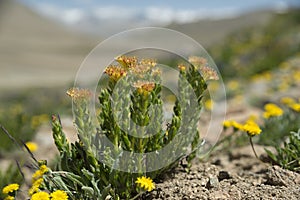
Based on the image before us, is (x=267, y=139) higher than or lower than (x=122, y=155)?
higher

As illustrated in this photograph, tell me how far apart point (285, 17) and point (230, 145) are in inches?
861

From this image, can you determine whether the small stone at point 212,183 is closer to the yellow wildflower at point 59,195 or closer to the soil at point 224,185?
the soil at point 224,185

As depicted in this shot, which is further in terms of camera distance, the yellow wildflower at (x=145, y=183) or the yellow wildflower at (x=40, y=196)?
the yellow wildflower at (x=145, y=183)

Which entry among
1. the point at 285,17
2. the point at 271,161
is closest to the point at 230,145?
the point at 271,161

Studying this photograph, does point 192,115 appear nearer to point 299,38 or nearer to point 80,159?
point 80,159

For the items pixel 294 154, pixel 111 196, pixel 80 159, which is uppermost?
pixel 294 154

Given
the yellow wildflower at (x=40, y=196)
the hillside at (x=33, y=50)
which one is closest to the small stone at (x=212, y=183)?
the yellow wildflower at (x=40, y=196)

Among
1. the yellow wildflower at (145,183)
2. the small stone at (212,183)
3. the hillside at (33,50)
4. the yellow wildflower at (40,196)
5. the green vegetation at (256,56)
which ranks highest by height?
the hillside at (33,50)

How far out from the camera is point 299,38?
14523mm

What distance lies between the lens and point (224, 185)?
9.27 feet

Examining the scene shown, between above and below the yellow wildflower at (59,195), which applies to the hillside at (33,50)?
above

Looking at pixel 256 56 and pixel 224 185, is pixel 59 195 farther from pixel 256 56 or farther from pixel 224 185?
pixel 256 56

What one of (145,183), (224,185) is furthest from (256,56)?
(145,183)

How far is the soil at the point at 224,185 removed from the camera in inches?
104
